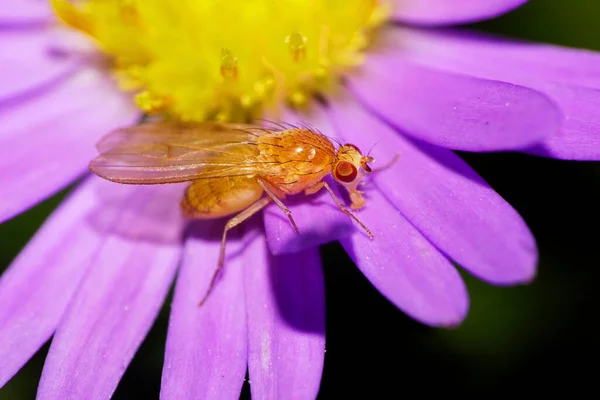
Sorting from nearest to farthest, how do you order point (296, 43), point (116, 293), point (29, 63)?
point (116, 293), point (296, 43), point (29, 63)

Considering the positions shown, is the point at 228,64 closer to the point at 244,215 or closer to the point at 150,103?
the point at 150,103

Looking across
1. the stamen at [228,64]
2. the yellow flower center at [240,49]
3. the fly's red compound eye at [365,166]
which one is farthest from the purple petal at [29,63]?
the fly's red compound eye at [365,166]

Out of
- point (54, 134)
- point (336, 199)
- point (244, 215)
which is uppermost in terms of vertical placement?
point (336, 199)

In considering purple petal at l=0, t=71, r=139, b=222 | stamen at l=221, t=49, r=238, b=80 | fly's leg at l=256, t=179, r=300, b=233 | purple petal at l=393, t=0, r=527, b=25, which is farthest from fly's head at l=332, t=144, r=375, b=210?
purple petal at l=0, t=71, r=139, b=222

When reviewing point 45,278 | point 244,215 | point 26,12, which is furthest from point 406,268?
point 26,12

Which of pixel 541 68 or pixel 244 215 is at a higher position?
pixel 541 68

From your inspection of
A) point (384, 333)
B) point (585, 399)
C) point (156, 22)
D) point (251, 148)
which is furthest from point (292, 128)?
point (585, 399)
